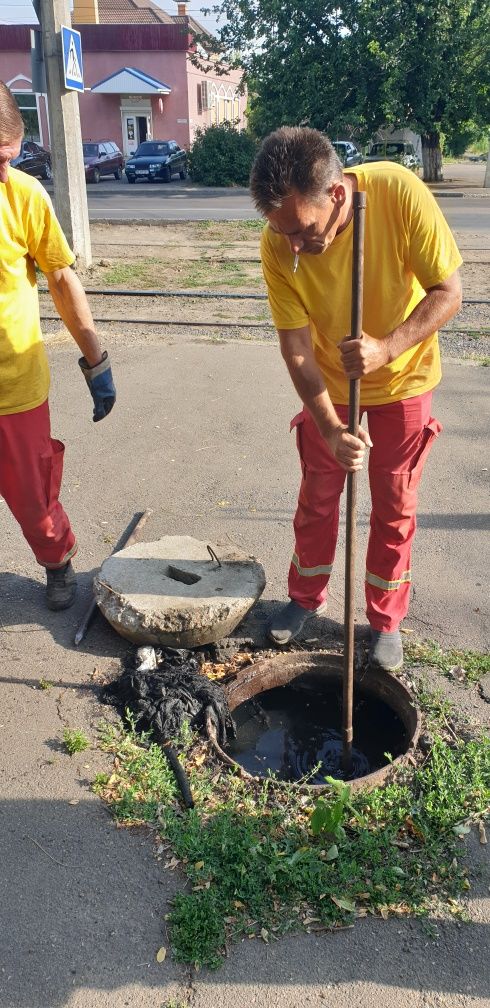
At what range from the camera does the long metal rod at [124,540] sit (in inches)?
156

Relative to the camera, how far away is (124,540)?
190 inches

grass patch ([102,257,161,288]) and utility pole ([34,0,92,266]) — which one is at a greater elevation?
utility pole ([34,0,92,266])

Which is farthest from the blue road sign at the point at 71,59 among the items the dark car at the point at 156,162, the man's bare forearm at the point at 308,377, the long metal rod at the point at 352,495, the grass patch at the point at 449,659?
the dark car at the point at 156,162

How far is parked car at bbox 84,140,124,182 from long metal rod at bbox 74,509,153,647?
30.3m

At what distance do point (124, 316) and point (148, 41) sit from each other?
36196mm

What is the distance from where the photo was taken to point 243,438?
6375 mm

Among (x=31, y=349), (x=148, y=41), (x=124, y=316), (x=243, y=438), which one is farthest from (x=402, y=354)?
(x=148, y=41)

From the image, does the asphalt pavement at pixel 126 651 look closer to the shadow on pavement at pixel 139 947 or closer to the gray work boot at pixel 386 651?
the shadow on pavement at pixel 139 947

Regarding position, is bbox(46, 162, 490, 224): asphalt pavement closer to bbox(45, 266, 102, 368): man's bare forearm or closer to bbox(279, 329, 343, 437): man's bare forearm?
bbox(45, 266, 102, 368): man's bare forearm

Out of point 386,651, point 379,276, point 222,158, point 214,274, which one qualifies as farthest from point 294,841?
point 222,158

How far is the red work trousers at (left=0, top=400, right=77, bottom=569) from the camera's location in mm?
3686

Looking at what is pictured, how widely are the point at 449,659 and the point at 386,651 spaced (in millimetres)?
320

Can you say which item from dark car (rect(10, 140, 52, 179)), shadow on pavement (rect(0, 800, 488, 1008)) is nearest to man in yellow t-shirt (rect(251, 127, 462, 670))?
shadow on pavement (rect(0, 800, 488, 1008))

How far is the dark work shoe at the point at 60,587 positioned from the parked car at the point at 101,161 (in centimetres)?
3119
